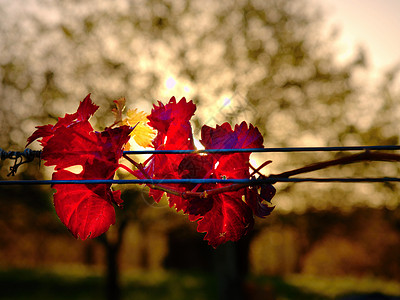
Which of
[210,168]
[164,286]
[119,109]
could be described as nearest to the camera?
[210,168]

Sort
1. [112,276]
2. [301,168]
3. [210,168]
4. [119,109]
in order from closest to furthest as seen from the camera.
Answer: [301,168]
[210,168]
[119,109]
[112,276]

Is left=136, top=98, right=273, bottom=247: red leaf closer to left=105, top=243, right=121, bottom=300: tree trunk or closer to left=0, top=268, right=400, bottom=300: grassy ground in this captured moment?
left=105, top=243, right=121, bottom=300: tree trunk

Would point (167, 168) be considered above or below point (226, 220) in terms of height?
above

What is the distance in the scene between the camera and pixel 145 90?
1139 cm

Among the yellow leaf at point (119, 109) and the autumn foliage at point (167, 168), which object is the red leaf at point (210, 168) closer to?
the autumn foliage at point (167, 168)

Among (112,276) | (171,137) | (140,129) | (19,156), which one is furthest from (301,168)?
(112,276)

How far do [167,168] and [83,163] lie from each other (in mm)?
264

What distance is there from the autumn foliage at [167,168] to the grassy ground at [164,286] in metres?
13.4

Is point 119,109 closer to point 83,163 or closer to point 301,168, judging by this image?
point 83,163

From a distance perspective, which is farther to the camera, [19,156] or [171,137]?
[19,156]

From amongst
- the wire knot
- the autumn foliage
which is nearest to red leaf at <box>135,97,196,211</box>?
the autumn foliage

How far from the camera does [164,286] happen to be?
52.3 feet

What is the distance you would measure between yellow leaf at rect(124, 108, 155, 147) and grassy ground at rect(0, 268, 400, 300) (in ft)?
44.1

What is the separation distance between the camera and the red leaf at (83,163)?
1.30 meters
